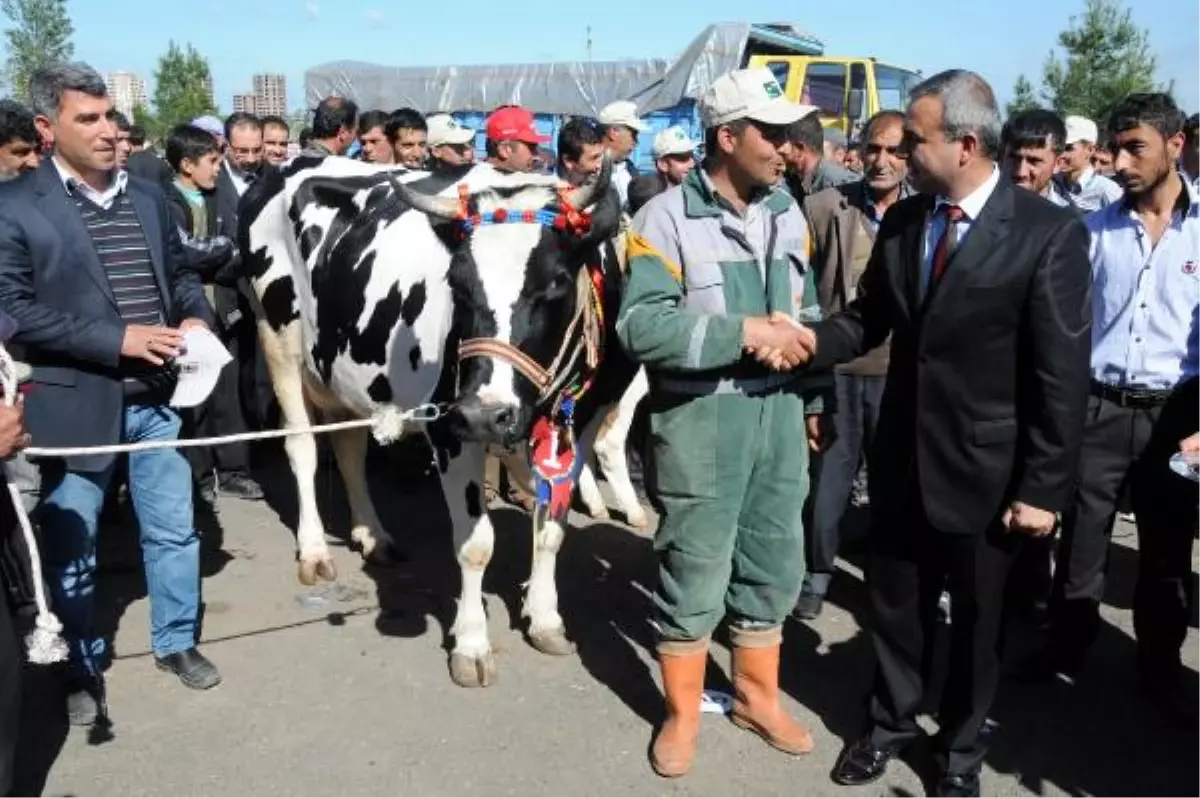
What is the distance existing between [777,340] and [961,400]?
56cm

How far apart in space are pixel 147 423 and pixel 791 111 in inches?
101

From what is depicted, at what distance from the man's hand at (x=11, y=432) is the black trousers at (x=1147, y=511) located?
3598mm

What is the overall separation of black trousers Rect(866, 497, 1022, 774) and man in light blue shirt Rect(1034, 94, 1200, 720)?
3.15ft

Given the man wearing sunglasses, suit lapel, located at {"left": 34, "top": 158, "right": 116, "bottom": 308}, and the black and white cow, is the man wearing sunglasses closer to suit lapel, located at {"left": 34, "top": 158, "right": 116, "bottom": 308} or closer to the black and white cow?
the black and white cow

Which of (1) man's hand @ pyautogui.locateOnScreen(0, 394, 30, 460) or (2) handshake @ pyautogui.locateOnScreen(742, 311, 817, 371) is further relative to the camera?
(2) handshake @ pyautogui.locateOnScreen(742, 311, 817, 371)

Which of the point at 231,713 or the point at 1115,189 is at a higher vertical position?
the point at 1115,189

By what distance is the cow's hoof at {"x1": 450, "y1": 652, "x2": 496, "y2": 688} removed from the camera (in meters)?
4.20

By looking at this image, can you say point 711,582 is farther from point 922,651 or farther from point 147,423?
point 147,423

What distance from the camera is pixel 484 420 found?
3398mm

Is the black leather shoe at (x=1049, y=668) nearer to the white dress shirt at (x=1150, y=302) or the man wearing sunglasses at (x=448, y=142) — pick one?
the white dress shirt at (x=1150, y=302)

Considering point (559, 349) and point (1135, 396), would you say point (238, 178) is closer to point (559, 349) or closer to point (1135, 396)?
point (559, 349)

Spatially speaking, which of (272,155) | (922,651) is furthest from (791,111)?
(272,155)

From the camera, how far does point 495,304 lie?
11.7 ft

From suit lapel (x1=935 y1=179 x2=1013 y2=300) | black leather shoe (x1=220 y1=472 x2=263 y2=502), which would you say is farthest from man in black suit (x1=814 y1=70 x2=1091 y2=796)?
black leather shoe (x1=220 y1=472 x2=263 y2=502)
